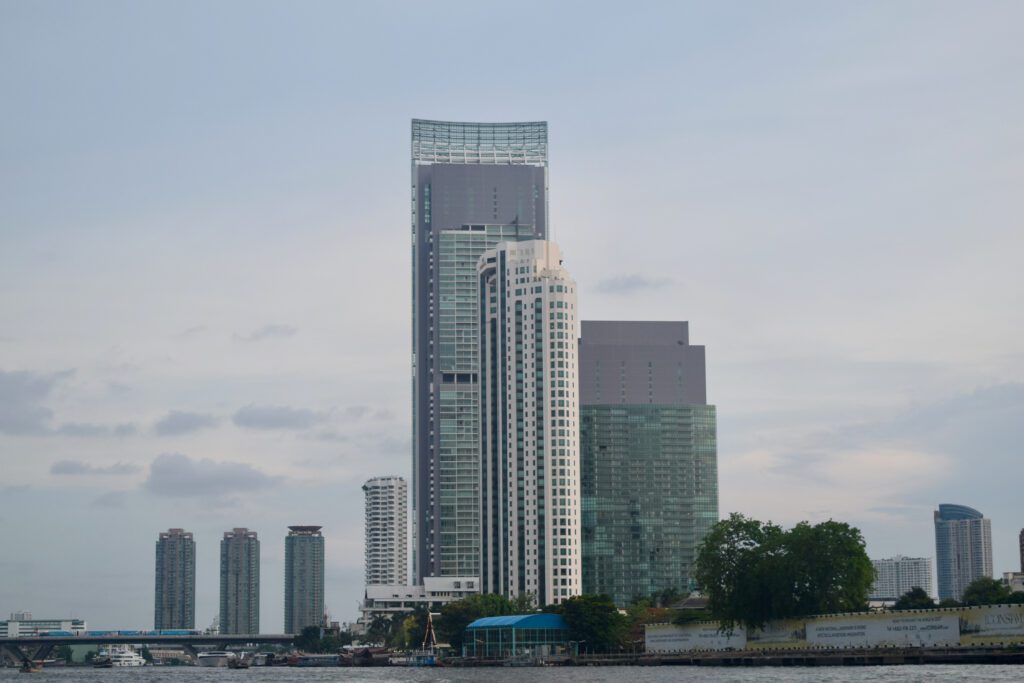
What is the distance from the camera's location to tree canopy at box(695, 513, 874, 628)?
6998 inches

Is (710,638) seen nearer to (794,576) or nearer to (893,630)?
(794,576)

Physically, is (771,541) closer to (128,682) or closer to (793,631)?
(793,631)

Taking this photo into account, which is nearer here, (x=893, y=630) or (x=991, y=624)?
(x=991, y=624)

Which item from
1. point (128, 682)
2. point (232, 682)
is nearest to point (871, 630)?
point (232, 682)

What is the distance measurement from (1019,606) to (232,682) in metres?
96.5

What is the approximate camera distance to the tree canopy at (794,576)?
6998 inches

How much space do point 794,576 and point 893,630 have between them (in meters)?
22.2

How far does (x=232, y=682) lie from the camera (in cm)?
18575

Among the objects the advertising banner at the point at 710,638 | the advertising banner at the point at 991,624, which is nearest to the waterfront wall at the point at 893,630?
the advertising banner at the point at 991,624

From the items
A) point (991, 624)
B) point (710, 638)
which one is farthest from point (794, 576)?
point (991, 624)

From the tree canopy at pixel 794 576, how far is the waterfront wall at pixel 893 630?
2707mm

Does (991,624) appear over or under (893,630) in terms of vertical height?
over

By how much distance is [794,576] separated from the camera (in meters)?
178

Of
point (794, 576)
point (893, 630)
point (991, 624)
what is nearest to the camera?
point (991, 624)
